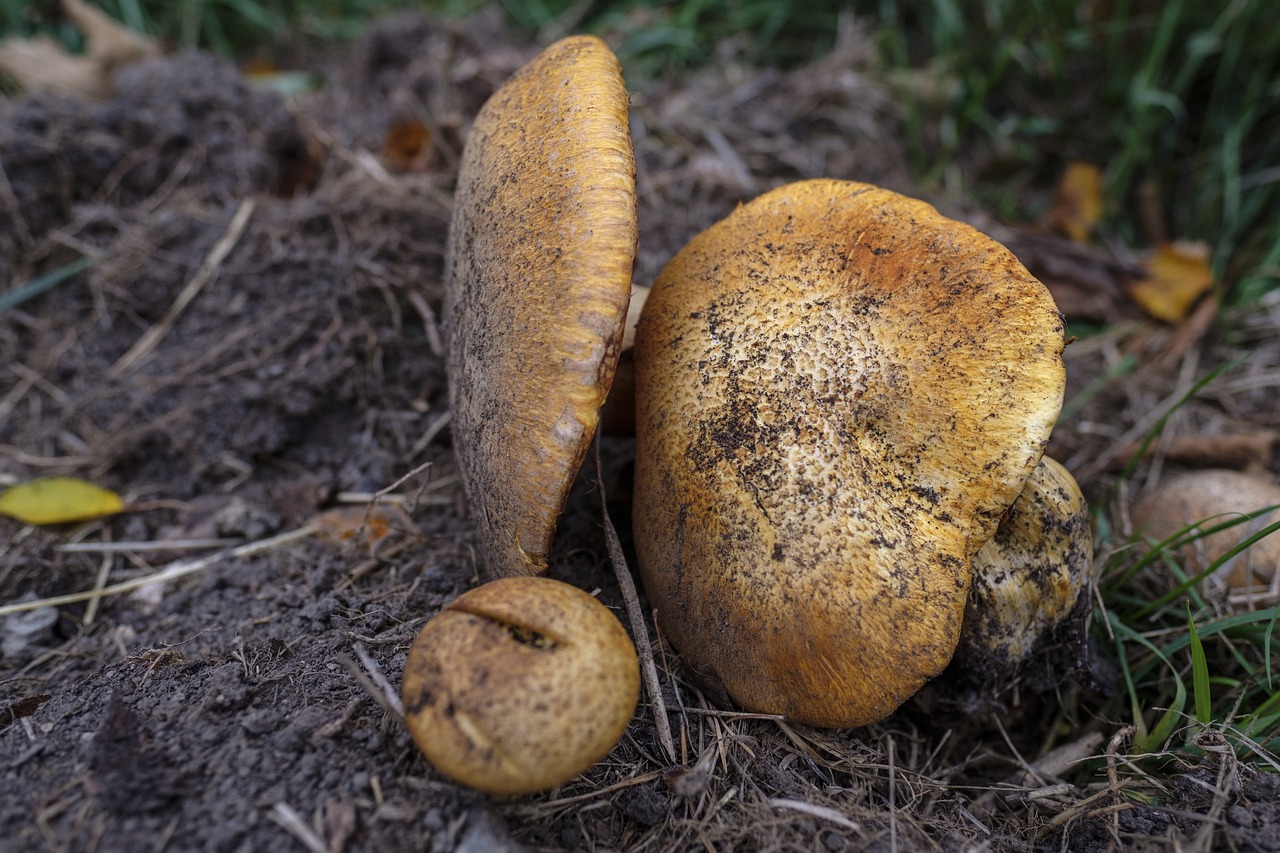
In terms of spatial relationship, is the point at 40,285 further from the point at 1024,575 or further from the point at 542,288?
the point at 1024,575

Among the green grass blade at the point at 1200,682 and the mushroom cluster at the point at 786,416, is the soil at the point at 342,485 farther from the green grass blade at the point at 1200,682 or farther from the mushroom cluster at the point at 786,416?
the mushroom cluster at the point at 786,416

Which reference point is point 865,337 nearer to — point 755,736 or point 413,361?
point 755,736

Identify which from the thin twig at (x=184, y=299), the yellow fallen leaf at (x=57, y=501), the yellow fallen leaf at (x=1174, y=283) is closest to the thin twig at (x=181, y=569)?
the yellow fallen leaf at (x=57, y=501)

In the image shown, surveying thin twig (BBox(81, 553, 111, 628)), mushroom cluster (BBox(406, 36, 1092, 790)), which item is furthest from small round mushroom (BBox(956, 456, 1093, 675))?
thin twig (BBox(81, 553, 111, 628))

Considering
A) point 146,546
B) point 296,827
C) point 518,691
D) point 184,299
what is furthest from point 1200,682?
point 184,299

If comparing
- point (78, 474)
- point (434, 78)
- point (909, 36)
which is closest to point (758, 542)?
point (78, 474)

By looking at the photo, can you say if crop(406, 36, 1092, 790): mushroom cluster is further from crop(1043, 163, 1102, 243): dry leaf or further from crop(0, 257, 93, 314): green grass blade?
crop(1043, 163, 1102, 243): dry leaf

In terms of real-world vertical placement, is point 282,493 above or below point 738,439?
below
